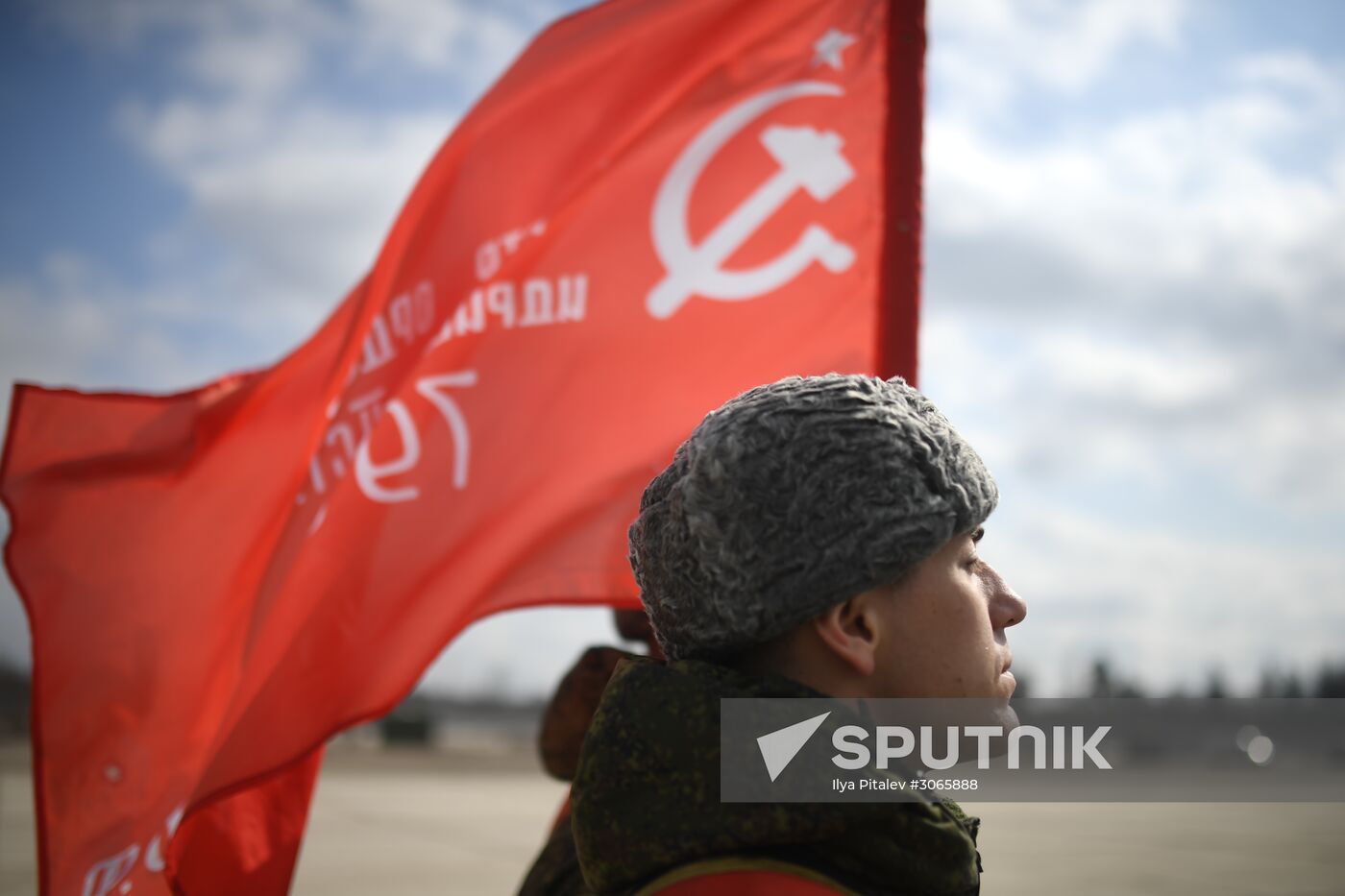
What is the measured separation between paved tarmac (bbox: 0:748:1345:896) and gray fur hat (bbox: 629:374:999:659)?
7.25 meters

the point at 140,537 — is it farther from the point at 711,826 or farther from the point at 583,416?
the point at 711,826

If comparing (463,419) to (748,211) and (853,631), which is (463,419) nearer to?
(748,211)

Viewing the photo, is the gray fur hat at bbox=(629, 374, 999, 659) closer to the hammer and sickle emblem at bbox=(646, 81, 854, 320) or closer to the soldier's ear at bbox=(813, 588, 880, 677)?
the soldier's ear at bbox=(813, 588, 880, 677)

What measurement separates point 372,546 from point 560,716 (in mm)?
950

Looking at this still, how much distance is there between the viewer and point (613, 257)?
3668 mm

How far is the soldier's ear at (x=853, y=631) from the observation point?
1329 mm

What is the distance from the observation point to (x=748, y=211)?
361 centimetres

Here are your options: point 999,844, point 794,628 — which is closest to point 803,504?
point 794,628

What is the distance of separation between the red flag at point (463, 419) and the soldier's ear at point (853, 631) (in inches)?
72.5

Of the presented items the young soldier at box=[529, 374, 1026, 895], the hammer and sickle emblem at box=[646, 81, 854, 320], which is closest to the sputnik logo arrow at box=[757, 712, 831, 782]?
the young soldier at box=[529, 374, 1026, 895]

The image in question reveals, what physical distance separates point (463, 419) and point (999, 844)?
9684 mm

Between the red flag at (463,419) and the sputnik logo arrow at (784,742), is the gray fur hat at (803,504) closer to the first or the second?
the sputnik logo arrow at (784,742)

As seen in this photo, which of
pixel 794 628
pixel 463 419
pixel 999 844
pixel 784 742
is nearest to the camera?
pixel 784 742

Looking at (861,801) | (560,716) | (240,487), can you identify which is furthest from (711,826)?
(240,487)
